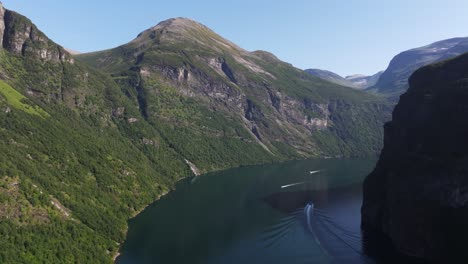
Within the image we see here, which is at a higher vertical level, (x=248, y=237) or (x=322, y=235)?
(x=322, y=235)

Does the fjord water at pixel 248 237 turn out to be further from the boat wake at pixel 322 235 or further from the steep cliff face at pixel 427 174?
the steep cliff face at pixel 427 174

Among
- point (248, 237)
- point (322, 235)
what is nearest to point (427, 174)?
point (322, 235)

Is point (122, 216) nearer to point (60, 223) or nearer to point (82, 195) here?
point (82, 195)

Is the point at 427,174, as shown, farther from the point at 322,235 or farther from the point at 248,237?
the point at 248,237

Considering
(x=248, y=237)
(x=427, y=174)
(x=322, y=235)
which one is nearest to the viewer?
(x=427, y=174)

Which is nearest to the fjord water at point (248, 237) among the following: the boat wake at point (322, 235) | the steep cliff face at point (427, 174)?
the boat wake at point (322, 235)

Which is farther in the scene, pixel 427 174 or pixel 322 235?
pixel 322 235

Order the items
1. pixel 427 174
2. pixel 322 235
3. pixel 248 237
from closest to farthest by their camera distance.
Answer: pixel 427 174 < pixel 322 235 < pixel 248 237

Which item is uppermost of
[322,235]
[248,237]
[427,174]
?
[427,174]

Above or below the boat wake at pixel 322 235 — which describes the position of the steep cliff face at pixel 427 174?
above

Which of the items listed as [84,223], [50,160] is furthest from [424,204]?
[50,160]
